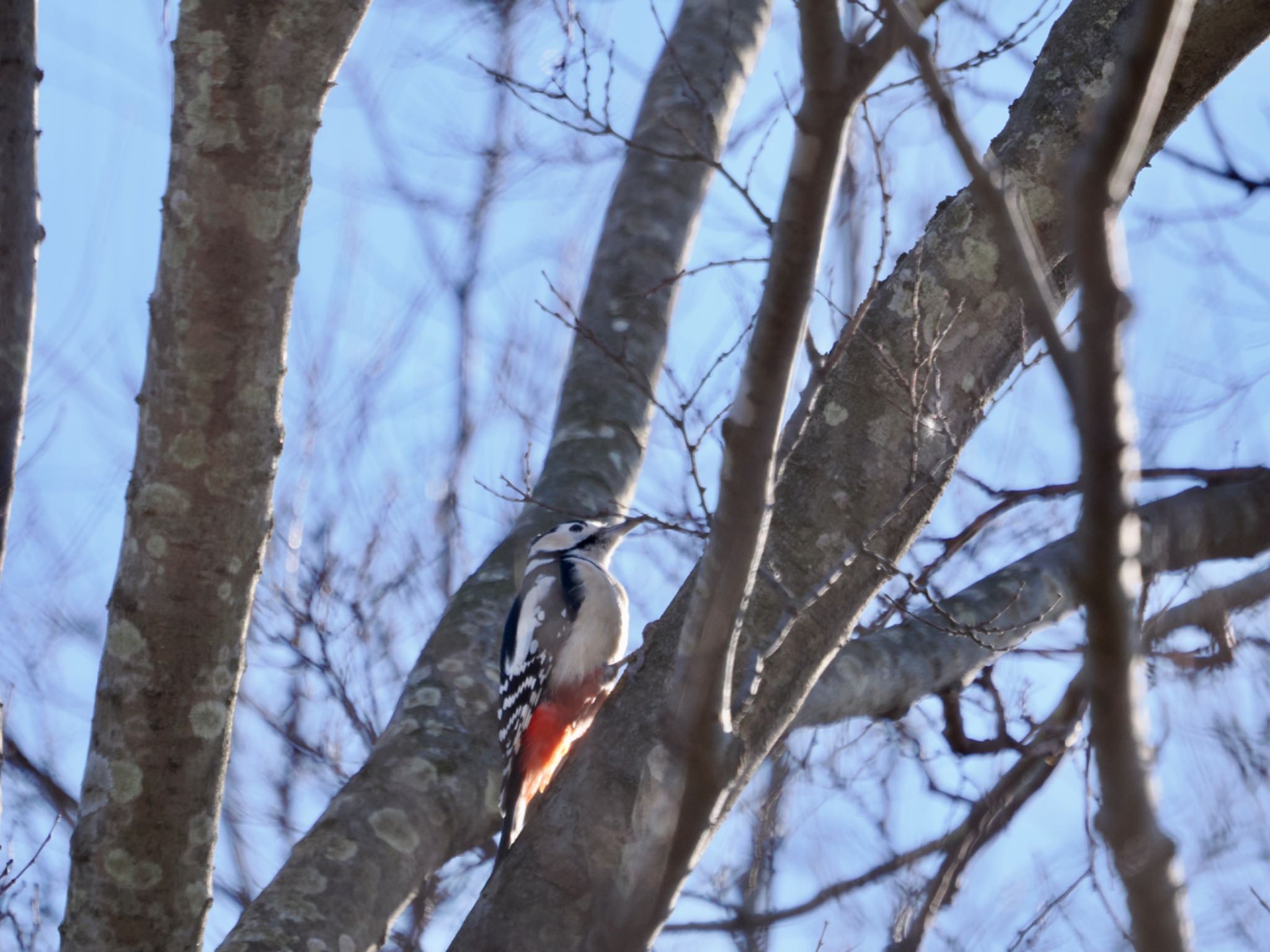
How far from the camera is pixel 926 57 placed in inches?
44.4

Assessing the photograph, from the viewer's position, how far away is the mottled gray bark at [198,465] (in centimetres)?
216

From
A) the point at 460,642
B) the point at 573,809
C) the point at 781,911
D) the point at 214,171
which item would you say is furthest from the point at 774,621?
the point at 460,642

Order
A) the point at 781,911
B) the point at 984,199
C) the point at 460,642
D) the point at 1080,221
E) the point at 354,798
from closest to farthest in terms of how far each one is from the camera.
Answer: the point at 1080,221, the point at 984,199, the point at 354,798, the point at 781,911, the point at 460,642

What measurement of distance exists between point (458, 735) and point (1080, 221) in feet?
8.62

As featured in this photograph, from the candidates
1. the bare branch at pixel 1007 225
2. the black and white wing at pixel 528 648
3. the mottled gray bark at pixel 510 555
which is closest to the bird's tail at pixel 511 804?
the mottled gray bark at pixel 510 555

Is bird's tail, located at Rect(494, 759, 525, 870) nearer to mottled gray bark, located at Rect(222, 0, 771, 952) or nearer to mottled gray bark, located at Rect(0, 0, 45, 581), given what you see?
mottled gray bark, located at Rect(222, 0, 771, 952)

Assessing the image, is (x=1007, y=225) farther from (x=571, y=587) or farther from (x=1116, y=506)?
(x=571, y=587)

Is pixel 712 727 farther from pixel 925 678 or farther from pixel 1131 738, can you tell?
pixel 925 678

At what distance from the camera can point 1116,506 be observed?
0.96 meters

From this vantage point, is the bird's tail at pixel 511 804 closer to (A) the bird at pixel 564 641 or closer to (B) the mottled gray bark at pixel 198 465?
(A) the bird at pixel 564 641

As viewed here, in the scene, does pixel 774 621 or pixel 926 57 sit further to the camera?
pixel 774 621

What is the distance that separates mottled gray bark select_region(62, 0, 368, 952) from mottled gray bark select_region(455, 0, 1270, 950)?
62 centimetres

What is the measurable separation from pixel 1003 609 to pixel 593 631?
2416 millimetres

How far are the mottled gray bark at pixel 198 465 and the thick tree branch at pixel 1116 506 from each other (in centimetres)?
155
